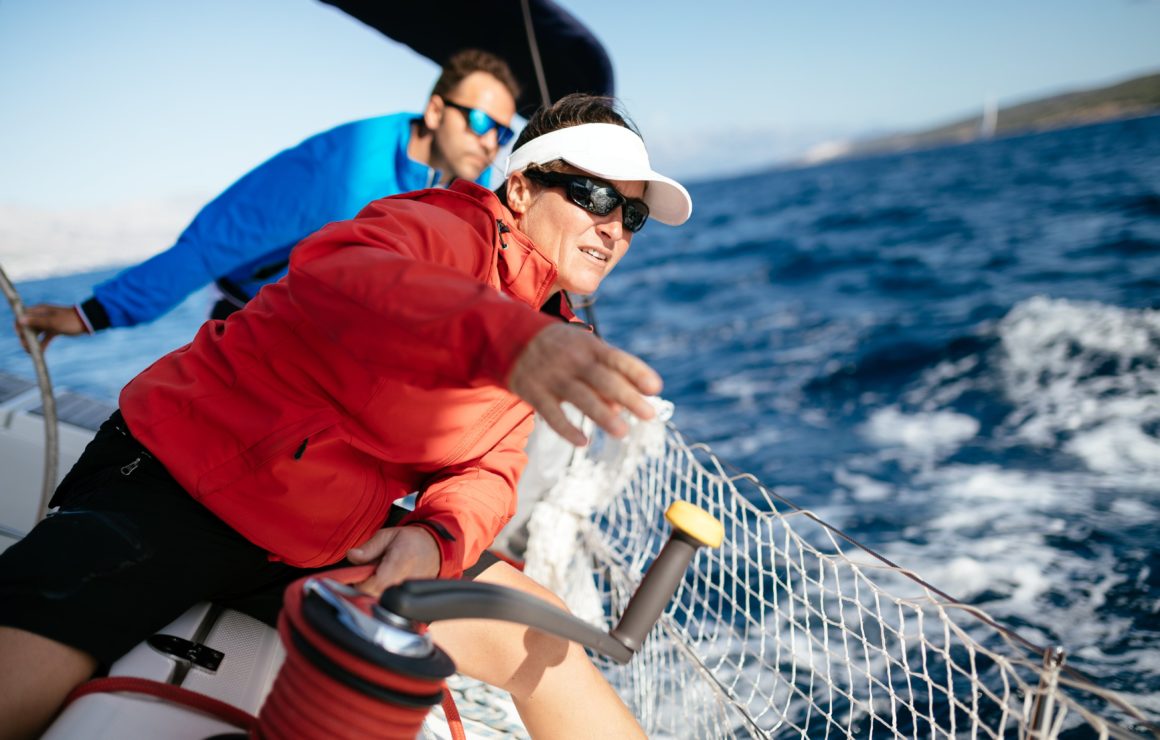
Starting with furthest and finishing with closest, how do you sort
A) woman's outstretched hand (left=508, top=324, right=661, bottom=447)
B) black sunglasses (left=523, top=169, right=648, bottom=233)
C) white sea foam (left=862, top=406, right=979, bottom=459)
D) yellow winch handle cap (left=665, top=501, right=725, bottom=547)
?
1. white sea foam (left=862, top=406, right=979, bottom=459)
2. black sunglasses (left=523, top=169, right=648, bottom=233)
3. yellow winch handle cap (left=665, top=501, right=725, bottom=547)
4. woman's outstretched hand (left=508, top=324, right=661, bottom=447)

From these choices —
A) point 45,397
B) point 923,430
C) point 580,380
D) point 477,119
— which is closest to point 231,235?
point 45,397

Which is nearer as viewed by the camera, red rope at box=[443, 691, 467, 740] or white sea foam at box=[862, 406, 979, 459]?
red rope at box=[443, 691, 467, 740]

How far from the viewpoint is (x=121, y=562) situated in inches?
39.8

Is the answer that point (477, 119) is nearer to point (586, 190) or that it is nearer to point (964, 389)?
point (586, 190)

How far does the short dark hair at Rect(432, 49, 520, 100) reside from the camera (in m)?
2.45

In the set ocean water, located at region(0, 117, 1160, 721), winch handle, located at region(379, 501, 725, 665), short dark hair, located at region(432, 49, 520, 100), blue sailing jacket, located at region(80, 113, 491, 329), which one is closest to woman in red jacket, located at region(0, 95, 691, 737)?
winch handle, located at region(379, 501, 725, 665)

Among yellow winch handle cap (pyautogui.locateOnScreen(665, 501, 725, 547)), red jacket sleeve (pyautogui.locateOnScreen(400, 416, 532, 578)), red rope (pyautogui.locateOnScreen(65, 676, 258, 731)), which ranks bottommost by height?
red rope (pyautogui.locateOnScreen(65, 676, 258, 731))

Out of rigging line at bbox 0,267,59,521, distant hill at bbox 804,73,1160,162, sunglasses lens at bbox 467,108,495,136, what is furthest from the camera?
distant hill at bbox 804,73,1160,162

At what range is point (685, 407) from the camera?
5.86 m

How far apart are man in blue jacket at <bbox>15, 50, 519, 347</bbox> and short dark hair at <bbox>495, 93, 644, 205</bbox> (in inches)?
39.1

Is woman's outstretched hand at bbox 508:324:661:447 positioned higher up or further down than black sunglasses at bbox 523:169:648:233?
further down

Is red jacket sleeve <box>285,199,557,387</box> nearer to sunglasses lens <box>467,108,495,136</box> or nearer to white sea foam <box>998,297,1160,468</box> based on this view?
sunglasses lens <box>467,108,495,136</box>

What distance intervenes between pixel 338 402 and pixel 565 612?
44cm

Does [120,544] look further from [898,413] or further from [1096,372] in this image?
[1096,372]
